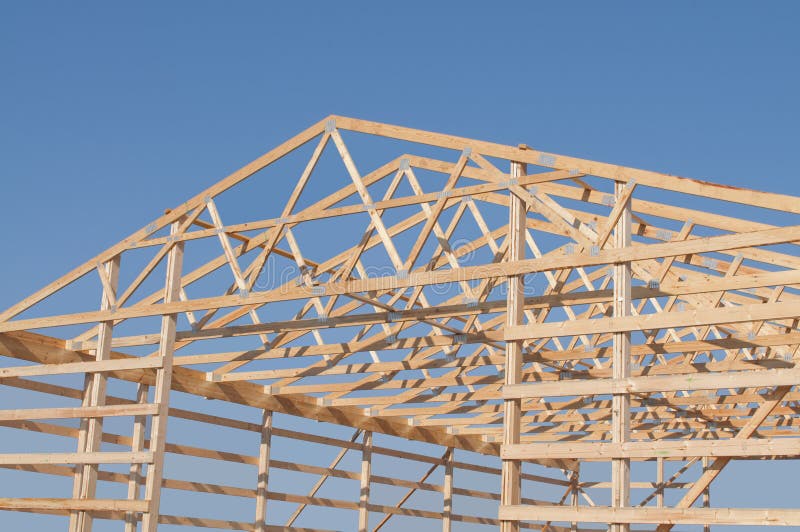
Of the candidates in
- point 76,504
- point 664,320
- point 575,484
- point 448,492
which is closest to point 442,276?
point 664,320

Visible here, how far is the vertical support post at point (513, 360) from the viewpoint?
37.9 feet

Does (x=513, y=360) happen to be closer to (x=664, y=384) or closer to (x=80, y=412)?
(x=664, y=384)

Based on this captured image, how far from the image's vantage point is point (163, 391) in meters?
14.7

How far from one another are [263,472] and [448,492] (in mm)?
6531

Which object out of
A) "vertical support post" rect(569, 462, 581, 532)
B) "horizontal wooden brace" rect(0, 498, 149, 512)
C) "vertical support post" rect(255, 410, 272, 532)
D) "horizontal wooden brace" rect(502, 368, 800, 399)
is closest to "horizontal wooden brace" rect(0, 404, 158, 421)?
"horizontal wooden brace" rect(0, 498, 149, 512)

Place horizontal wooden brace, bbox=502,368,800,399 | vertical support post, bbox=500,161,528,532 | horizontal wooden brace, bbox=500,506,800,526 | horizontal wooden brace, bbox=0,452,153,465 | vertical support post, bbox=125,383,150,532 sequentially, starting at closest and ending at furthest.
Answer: horizontal wooden brace, bbox=500,506,800,526
horizontal wooden brace, bbox=502,368,800,399
vertical support post, bbox=500,161,528,532
horizontal wooden brace, bbox=0,452,153,465
vertical support post, bbox=125,383,150,532

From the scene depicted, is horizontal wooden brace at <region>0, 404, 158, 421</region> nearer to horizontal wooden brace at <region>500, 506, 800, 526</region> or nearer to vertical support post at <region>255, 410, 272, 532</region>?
vertical support post at <region>255, 410, 272, 532</region>

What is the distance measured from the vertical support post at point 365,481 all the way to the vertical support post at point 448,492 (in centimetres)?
294

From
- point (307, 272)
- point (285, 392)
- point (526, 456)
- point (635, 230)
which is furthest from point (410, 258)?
point (285, 392)

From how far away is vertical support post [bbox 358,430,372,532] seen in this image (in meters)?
21.5

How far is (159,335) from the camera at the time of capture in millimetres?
15414

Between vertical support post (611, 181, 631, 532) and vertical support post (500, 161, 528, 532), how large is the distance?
117 centimetres

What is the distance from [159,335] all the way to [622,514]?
25.0ft

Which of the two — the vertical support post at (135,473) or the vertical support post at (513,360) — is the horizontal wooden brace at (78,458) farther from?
the vertical support post at (513,360)
